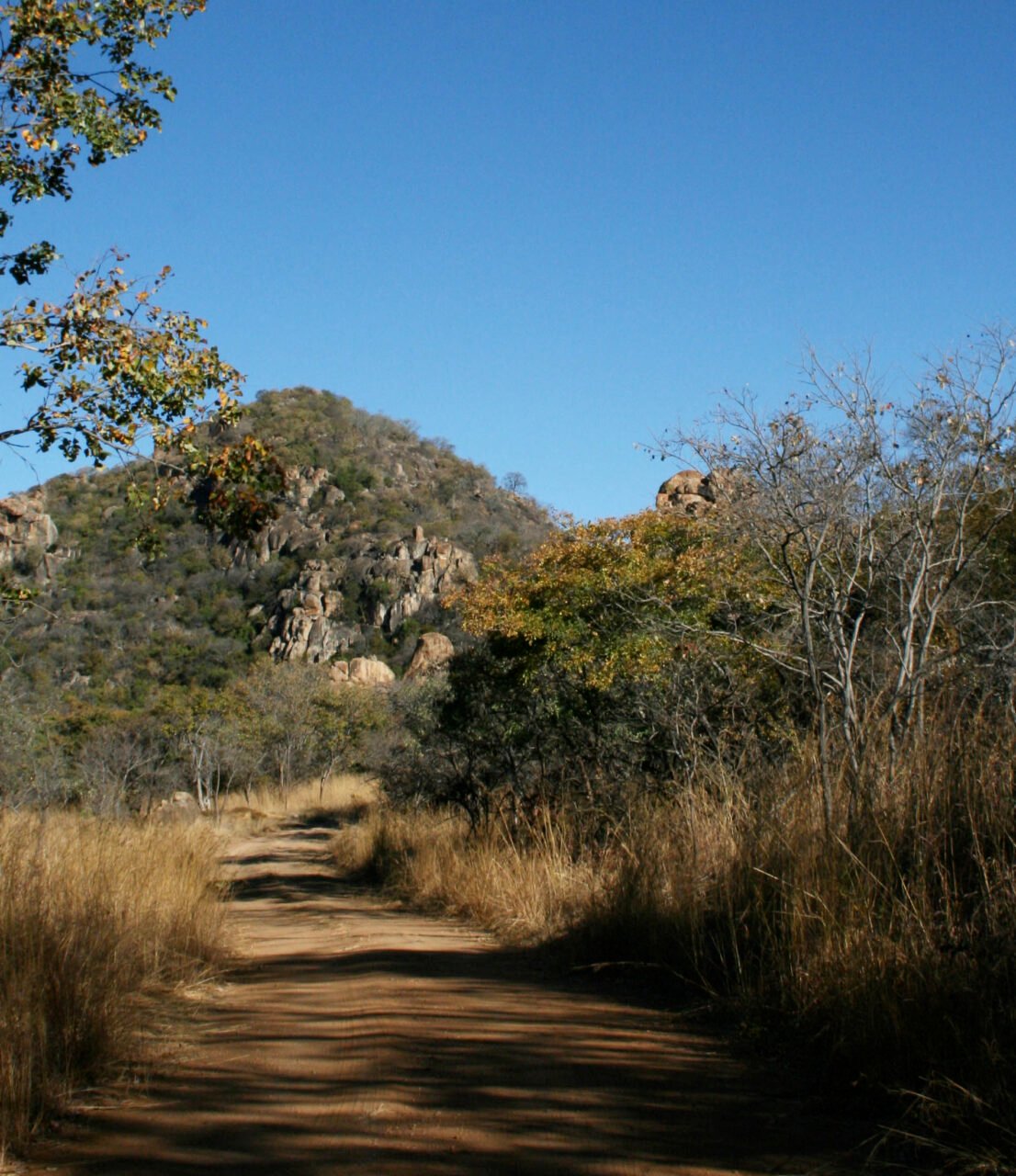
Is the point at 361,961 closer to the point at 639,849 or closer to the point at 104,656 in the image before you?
the point at 639,849

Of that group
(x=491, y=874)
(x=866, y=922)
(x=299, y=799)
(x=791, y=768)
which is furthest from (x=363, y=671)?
(x=866, y=922)

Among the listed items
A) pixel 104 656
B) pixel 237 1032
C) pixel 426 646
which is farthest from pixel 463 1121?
pixel 426 646

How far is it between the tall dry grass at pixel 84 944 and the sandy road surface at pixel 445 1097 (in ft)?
0.92

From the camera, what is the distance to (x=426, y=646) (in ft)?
188

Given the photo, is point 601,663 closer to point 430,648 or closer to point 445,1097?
point 445,1097

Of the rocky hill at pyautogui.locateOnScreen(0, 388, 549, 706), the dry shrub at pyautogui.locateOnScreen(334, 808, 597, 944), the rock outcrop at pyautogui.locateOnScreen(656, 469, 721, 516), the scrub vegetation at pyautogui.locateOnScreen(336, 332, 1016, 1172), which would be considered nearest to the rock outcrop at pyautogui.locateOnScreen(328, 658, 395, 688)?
the rocky hill at pyautogui.locateOnScreen(0, 388, 549, 706)

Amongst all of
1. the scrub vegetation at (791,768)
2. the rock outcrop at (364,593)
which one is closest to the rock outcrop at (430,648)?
the rock outcrop at (364,593)

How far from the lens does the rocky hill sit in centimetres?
4928

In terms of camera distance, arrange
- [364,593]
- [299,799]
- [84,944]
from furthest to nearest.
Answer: [364,593], [299,799], [84,944]

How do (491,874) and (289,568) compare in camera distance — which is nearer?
(491,874)

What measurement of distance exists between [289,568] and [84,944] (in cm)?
6316

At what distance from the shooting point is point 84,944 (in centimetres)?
577

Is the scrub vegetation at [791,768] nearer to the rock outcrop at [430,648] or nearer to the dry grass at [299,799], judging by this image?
the dry grass at [299,799]

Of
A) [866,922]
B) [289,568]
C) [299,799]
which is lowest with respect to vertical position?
[299,799]
